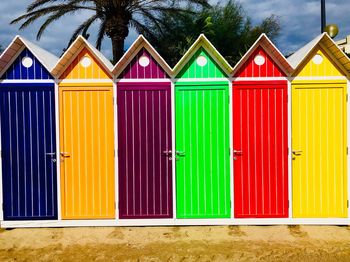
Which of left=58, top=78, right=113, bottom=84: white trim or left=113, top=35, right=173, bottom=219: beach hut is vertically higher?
left=58, top=78, right=113, bottom=84: white trim

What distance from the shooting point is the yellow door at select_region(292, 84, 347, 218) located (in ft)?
17.0

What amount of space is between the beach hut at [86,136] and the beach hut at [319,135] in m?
2.94

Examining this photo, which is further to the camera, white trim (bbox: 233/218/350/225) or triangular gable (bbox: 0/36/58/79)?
white trim (bbox: 233/218/350/225)

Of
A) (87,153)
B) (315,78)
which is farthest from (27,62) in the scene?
(315,78)

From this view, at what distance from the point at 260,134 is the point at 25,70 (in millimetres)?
3815

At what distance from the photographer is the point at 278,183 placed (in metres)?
5.23

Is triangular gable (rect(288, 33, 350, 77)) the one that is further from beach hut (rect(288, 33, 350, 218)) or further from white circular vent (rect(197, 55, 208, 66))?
white circular vent (rect(197, 55, 208, 66))

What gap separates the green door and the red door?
7.4 inches

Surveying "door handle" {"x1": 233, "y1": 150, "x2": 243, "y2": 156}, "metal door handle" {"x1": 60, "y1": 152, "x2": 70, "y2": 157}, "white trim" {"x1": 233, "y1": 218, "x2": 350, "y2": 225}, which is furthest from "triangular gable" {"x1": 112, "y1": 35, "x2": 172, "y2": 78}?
"white trim" {"x1": 233, "y1": 218, "x2": 350, "y2": 225}

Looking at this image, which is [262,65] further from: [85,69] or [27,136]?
[27,136]

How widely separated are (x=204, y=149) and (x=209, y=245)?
1442 mm

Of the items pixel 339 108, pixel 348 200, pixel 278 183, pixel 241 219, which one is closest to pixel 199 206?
pixel 241 219

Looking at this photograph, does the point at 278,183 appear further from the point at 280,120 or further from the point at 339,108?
the point at 339,108

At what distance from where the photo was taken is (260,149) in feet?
17.1
